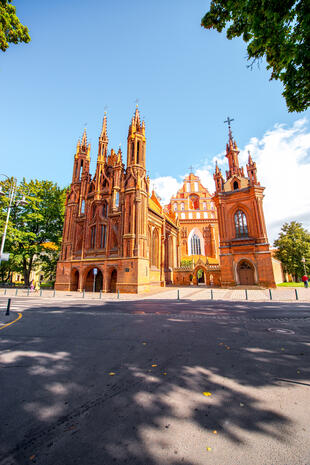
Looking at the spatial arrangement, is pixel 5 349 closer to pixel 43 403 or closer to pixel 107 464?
pixel 43 403

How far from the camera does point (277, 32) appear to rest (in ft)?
18.6

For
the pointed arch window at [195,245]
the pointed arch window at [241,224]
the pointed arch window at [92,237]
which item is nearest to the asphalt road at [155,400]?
the pointed arch window at [92,237]

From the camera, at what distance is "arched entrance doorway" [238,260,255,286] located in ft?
82.2

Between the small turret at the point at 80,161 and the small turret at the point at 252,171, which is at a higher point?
the small turret at the point at 80,161

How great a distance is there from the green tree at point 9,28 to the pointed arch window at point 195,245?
137 ft

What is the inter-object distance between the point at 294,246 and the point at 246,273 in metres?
17.0

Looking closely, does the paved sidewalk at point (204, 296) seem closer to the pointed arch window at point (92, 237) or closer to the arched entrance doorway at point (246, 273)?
the arched entrance doorway at point (246, 273)

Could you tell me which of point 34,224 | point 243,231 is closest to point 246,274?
point 243,231

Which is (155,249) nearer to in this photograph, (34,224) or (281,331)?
(34,224)

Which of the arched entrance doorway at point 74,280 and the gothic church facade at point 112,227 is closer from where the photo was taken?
the gothic church facade at point 112,227

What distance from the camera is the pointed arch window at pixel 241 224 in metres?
26.8

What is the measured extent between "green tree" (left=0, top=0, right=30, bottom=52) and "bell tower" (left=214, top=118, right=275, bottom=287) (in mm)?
25604

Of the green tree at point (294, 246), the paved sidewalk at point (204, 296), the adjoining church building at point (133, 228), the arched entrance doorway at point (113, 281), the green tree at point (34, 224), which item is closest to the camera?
the paved sidewalk at point (204, 296)

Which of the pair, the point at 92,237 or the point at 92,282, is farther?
the point at 92,237
